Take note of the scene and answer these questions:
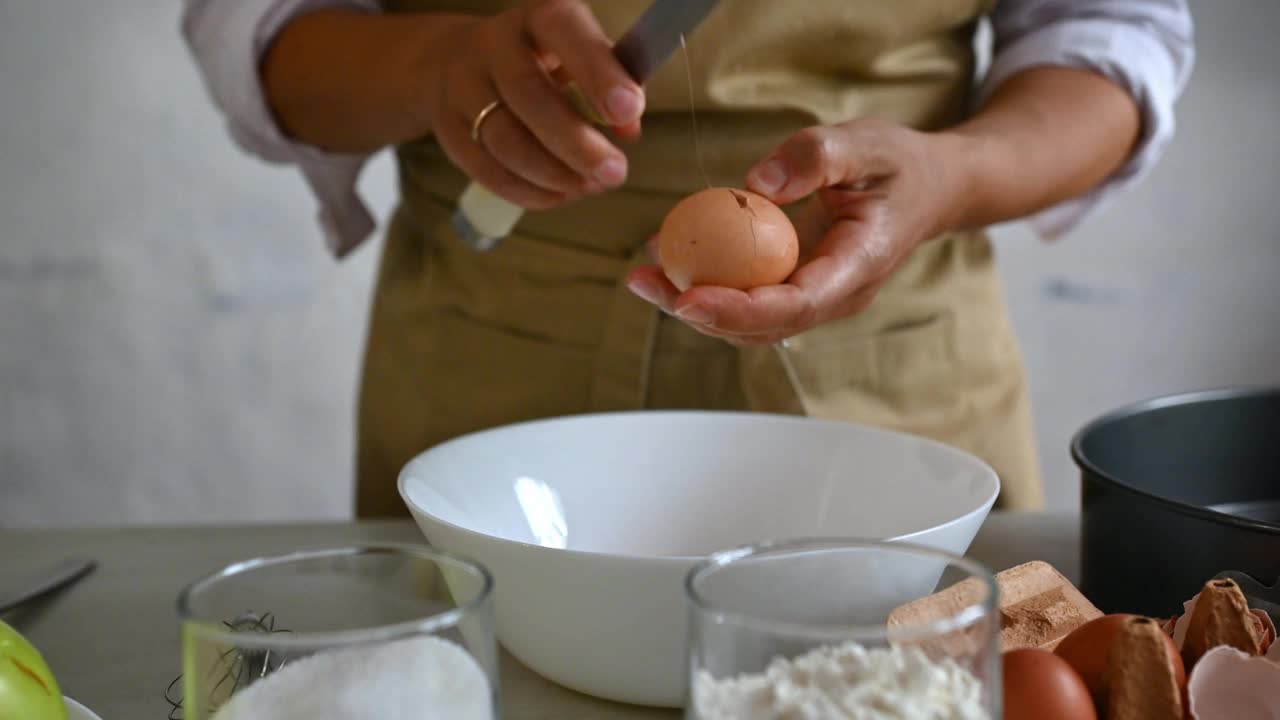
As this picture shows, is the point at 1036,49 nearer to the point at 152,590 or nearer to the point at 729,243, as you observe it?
the point at 729,243

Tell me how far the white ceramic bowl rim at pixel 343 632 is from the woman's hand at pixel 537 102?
0.34 metres

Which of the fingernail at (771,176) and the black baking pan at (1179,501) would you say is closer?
the black baking pan at (1179,501)

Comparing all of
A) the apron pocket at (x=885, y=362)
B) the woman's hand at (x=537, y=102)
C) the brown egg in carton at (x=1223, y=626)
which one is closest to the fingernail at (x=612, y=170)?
the woman's hand at (x=537, y=102)

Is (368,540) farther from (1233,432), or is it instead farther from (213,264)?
(213,264)

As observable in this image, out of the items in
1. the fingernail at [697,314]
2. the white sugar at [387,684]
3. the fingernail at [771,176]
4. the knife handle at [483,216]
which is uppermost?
the fingernail at [771,176]

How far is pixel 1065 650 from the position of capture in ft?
1.58

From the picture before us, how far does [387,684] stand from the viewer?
345 millimetres

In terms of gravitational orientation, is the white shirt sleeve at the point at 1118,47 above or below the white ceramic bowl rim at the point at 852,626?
above

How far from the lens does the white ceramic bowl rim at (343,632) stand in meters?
0.33

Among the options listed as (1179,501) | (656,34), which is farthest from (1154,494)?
(656,34)

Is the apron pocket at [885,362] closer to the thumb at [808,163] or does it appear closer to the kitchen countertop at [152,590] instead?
the kitchen countertop at [152,590]

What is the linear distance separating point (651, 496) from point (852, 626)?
387 millimetres

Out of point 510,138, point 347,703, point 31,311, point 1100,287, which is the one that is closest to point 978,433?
point 510,138

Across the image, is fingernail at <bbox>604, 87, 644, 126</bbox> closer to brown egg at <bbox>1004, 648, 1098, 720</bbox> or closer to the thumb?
the thumb
